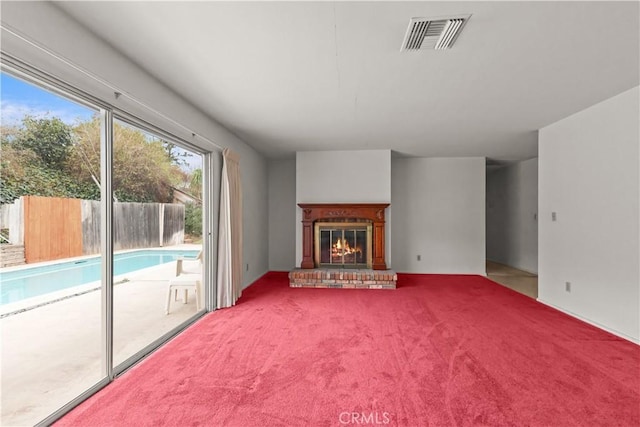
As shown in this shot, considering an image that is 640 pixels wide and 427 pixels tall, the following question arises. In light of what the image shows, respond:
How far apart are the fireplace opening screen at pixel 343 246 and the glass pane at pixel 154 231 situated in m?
2.18

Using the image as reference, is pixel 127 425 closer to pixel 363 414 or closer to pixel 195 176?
pixel 363 414

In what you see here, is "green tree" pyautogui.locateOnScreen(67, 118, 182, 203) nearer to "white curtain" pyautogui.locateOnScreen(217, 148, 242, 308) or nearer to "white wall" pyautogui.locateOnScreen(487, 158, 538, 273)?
"white curtain" pyautogui.locateOnScreen(217, 148, 242, 308)

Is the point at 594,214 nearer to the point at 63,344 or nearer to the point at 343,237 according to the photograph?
the point at 343,237

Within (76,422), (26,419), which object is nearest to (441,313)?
(76,422)

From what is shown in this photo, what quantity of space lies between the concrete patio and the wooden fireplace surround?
2.02 metres

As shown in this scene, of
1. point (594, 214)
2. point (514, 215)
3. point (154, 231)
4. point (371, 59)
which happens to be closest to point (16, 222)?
point (154, 231)

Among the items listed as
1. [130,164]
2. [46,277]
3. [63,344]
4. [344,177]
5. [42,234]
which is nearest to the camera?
[42,234]

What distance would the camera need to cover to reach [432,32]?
175 cm

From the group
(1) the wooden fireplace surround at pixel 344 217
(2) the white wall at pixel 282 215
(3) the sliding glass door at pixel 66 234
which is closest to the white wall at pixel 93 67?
(3) the sliding glass door at pixel 66 234

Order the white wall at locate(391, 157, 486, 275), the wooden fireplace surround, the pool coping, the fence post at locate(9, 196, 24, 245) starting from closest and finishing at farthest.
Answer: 1. the fence post at locate(9, 196, 24, 245)
2. the pool coping
3. the wooden fireplace surround
4. the white wall at locate(391, 157, 486, 275)

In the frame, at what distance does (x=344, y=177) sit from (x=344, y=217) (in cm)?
76

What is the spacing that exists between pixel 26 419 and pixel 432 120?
4342 millimetres

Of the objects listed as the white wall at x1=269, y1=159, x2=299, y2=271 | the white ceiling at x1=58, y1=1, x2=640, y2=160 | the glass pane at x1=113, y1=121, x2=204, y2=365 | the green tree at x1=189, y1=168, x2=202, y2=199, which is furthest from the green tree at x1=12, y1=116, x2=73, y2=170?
the white wall at x1=269, y1=159, x2=299, y2=271

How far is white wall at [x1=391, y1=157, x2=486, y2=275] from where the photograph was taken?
5.61 m
